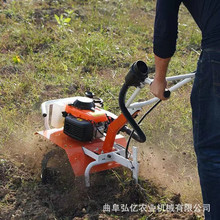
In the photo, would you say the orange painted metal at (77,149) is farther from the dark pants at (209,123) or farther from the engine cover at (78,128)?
the dark pants at (209,123)

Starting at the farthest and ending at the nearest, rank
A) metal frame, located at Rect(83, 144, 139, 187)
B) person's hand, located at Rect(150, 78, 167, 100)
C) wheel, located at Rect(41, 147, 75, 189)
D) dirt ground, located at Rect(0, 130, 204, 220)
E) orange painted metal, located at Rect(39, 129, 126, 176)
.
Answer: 1. wheel, located at Rect(41, 147, 75, 189)
2. orange painted metal, located at Rect(39, 129, 126, 176)
3. metal frame, located at Rect(83, 144, 139, 187)
4. dirt ground, located at Rect(0, 130, 204, 220)
5. person's hand, located at Rect(150, 78, 167, 100)

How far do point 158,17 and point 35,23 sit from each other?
14.5 feet

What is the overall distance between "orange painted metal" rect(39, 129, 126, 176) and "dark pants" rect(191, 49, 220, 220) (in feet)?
3.67

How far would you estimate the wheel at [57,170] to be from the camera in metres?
3.21

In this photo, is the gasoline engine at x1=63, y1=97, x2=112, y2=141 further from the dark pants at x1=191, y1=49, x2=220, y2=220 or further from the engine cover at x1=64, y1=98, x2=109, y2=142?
the dark pants at x1=191, y1=49, x2=220, y2=220

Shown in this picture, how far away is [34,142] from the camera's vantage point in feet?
11.6

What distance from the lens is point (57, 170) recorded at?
3.29 meters

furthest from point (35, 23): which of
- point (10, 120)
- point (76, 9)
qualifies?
point (10, 120)

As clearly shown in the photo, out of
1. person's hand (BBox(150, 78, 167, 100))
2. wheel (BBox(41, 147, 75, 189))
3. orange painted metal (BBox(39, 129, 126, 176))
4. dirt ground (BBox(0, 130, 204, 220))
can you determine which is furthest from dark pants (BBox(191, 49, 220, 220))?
wheel (BBox(41, 147, 75, 189))

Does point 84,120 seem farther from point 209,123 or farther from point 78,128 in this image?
point 209,123

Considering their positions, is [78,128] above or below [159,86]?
below

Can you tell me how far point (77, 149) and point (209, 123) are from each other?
1289 millimetres

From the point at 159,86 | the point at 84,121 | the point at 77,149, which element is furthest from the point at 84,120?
the point at 159,86

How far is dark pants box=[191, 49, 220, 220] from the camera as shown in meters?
1.96
